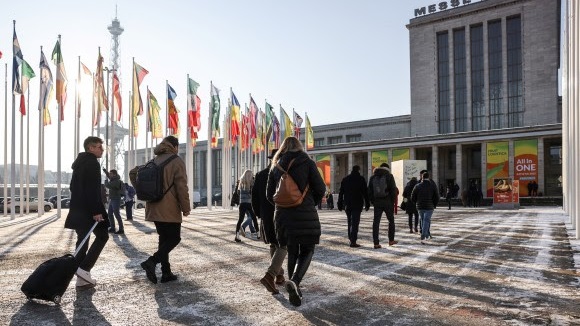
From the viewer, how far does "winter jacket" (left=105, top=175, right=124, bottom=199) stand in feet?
46.5

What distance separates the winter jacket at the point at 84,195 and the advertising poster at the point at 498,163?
4739 centimetres

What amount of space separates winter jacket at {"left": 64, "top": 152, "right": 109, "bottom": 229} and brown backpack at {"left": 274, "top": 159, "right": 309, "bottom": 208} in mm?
2269

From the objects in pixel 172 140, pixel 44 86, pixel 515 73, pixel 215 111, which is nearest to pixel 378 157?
pixel 515 73

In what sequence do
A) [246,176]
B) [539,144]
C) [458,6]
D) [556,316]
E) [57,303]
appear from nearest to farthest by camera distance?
[556,316]
[57,303]
[246,176]
[539,144]
[458,6]

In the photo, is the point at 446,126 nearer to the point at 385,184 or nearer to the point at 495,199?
the point at 495,199

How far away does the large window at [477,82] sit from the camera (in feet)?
210

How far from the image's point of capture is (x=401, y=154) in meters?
56.9

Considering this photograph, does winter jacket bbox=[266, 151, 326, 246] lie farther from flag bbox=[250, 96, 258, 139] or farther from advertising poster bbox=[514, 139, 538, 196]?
advertising poster bbox=[514, 139, 538, 196]

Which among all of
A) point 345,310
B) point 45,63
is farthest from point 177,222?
point 45,63

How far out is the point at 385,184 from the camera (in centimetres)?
1064

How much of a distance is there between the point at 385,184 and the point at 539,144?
4277 centimetres

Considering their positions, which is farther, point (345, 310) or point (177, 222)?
point (177, 222)

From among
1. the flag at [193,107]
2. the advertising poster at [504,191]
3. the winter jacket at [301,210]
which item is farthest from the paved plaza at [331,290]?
the advertising poster at [504,191]

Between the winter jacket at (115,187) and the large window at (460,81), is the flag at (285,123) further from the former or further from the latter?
the large window at (460,81)
